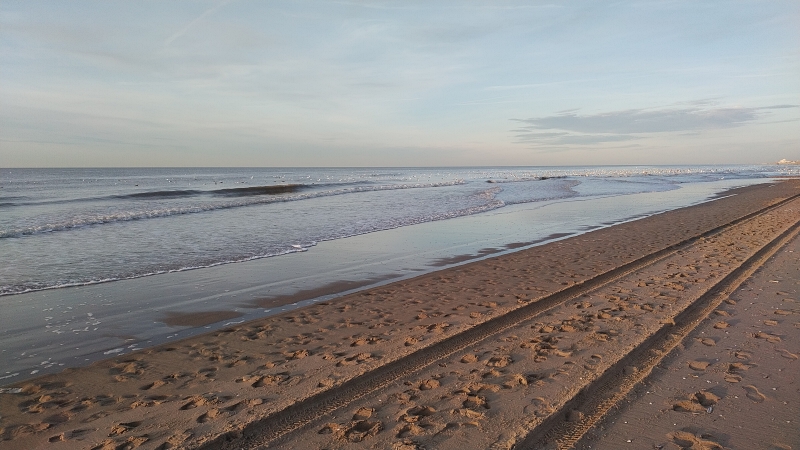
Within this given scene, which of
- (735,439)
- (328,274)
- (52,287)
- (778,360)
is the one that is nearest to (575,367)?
(735,439)

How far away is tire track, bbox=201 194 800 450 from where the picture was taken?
11.8 feet

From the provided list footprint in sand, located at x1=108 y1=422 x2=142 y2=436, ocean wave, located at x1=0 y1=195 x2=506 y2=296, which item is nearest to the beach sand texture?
footprint in sand, located at x1=108 y1=422 x2=142 y2=436

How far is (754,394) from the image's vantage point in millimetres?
4094

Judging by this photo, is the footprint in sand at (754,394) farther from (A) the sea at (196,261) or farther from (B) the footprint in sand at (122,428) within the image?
(A) the sea at (196,261)

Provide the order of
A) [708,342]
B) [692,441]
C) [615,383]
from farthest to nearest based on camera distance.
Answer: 1. [708,342]
2. [615,383]
3. [692,441]

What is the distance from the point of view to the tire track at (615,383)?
3502mm

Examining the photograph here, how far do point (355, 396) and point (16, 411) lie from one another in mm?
2988

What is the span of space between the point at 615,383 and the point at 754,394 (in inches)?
44.1

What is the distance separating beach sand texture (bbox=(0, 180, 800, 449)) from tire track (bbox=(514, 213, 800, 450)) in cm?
3

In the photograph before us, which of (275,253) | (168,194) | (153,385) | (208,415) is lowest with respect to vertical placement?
(168,194)

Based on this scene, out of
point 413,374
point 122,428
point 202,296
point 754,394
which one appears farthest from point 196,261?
point 754,394

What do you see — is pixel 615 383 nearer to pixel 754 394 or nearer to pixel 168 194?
pixel 754 394

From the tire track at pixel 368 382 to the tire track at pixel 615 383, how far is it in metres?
1.49

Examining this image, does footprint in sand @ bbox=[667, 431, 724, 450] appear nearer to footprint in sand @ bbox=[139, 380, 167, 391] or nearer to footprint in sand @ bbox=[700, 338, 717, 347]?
footprint in sand @ bbox=[700, 338, 717, 347]
